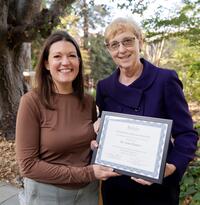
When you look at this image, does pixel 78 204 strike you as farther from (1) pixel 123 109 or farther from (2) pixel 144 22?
(2) pixel 144 22

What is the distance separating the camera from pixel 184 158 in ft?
5.57

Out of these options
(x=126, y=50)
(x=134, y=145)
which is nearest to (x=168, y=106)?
(x=134, y=145)

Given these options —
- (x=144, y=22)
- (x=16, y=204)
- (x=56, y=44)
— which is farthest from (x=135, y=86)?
(x=144, y=22)

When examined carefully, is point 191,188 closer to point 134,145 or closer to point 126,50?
point 134,145

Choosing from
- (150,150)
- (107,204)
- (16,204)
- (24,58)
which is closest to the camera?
(150,150)

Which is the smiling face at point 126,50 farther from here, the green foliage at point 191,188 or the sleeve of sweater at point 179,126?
the green foliage at point 191,188

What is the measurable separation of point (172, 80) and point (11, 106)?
15.3ft

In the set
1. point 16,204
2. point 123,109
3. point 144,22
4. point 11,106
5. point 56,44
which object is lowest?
point 16,204

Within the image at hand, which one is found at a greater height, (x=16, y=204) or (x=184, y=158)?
(x=184, y=158)

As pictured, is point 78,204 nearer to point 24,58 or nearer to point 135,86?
point 135,86

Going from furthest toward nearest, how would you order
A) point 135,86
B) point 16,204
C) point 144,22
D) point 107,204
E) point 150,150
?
point 144,22, point 16,204, point 107,204, point 135,86, point 150,150

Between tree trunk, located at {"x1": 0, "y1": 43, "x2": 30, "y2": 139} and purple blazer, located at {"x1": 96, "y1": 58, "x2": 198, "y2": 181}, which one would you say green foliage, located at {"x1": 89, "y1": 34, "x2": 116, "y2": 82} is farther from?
purple blazer, located at {"x1": 96, "y1": 58, "x2": 198, "y2": 181}

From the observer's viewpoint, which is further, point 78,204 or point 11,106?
point 11,106

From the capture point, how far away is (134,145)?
1.62 metres
